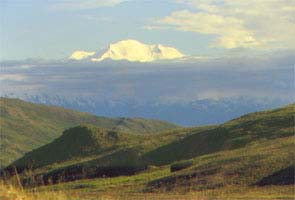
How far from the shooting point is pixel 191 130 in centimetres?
11144

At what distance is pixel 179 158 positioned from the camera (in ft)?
289

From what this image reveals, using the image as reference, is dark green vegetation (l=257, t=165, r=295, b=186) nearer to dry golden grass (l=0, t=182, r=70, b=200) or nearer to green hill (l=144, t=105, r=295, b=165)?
dry golden grass (l=0, t=182, r=70, b=200)

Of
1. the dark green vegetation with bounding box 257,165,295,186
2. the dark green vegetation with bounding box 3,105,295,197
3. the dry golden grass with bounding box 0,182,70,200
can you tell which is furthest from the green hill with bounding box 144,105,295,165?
the dry golden grass with bounding box 0,182,70,200

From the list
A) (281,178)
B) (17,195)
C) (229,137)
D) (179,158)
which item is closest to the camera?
(17,195)

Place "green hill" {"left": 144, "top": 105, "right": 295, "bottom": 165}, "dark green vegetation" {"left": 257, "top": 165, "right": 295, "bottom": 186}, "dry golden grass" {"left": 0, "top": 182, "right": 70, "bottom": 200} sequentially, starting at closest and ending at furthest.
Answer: "dry golden grass" {"left": 0, "top": 182, "right": 70, "bottom": 200}, "dark green vegetation" {"left": 257, "top": 165, "right": 295, "bottom": 186}, "green hill" {"left": 144, "top": 105, "right": 295, "bottom": 165}

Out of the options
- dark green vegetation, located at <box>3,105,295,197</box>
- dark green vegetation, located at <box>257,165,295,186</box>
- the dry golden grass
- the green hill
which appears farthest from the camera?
the green hill

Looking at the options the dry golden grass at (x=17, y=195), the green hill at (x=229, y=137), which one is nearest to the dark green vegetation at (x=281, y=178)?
the dry golden grass at (x=17, y=195)

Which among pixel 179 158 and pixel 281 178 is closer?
pixel 281 178

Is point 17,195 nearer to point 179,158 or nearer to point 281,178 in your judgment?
point 281,178

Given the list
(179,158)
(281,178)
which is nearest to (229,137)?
(179,158)

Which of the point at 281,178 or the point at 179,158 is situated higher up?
the point at 281,178

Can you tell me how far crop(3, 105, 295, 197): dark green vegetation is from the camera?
1938 inches

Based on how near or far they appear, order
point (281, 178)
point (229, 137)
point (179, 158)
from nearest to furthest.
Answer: point (281, 178) < point (179, 158) < point (229, 137)

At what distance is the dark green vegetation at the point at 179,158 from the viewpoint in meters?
49.2
